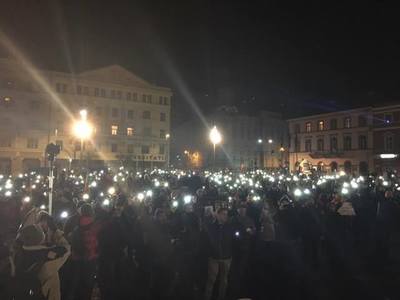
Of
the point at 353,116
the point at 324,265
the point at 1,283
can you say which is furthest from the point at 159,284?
the point at 353,116

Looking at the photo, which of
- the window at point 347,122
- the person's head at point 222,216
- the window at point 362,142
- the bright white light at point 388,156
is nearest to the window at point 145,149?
the window at point 347,122

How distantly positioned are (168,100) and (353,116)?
3031 cm

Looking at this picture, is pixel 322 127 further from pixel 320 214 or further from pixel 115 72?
pixel 320 214

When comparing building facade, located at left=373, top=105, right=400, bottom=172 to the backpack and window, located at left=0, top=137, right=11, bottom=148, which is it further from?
window, located at left=0, top=137, right=11, bottom=148

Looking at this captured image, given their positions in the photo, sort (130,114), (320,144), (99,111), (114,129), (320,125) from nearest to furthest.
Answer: (320,125) < (320,144) < (99,111) < (114,129) < (130,114)

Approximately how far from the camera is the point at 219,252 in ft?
22.9

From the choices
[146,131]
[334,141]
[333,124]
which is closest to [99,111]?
[146,131]

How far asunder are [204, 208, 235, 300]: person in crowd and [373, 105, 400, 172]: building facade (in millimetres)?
43546

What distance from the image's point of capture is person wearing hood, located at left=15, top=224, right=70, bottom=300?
4.72 metres

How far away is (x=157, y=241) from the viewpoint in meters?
7.61

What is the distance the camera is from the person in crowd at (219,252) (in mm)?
7000

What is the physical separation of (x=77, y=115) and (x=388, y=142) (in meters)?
43.7

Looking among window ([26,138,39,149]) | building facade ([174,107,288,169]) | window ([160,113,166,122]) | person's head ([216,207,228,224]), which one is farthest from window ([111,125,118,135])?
person's head ([216,207,228,224])

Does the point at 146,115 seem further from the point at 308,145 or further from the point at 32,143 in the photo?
the point at 308,145
